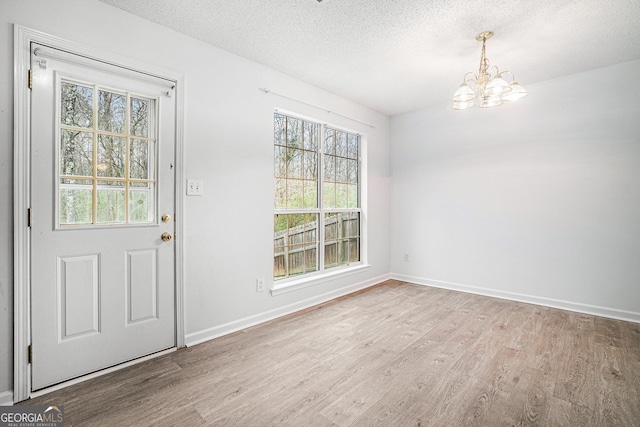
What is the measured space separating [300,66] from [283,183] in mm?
1239

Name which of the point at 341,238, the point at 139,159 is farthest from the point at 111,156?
the point at 341,238

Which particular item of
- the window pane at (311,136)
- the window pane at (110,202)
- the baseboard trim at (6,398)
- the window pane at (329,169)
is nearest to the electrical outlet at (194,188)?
the window pane at (110,202)

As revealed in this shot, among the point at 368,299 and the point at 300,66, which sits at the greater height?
the point at 300,66

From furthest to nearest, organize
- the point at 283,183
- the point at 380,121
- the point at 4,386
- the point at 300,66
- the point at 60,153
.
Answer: the point at 380,121 < the point at 283,183 < the point at 300,66 < the point at 60,153 < the point at 4,386

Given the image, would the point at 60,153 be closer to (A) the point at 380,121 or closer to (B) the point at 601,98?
(A) the point at 380,121

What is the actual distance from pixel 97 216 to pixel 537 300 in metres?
4.51

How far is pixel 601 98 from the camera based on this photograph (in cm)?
318

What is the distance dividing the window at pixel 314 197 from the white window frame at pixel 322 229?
1 centimetres

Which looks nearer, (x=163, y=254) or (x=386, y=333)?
(x=163, y=254)

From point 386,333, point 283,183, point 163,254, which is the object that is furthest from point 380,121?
point 163,254

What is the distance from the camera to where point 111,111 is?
216 cm

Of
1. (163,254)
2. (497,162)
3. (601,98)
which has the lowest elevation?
(163,254)

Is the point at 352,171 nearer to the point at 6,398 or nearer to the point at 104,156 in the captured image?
the point at 104,156

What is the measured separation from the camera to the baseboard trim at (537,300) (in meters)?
3.09
